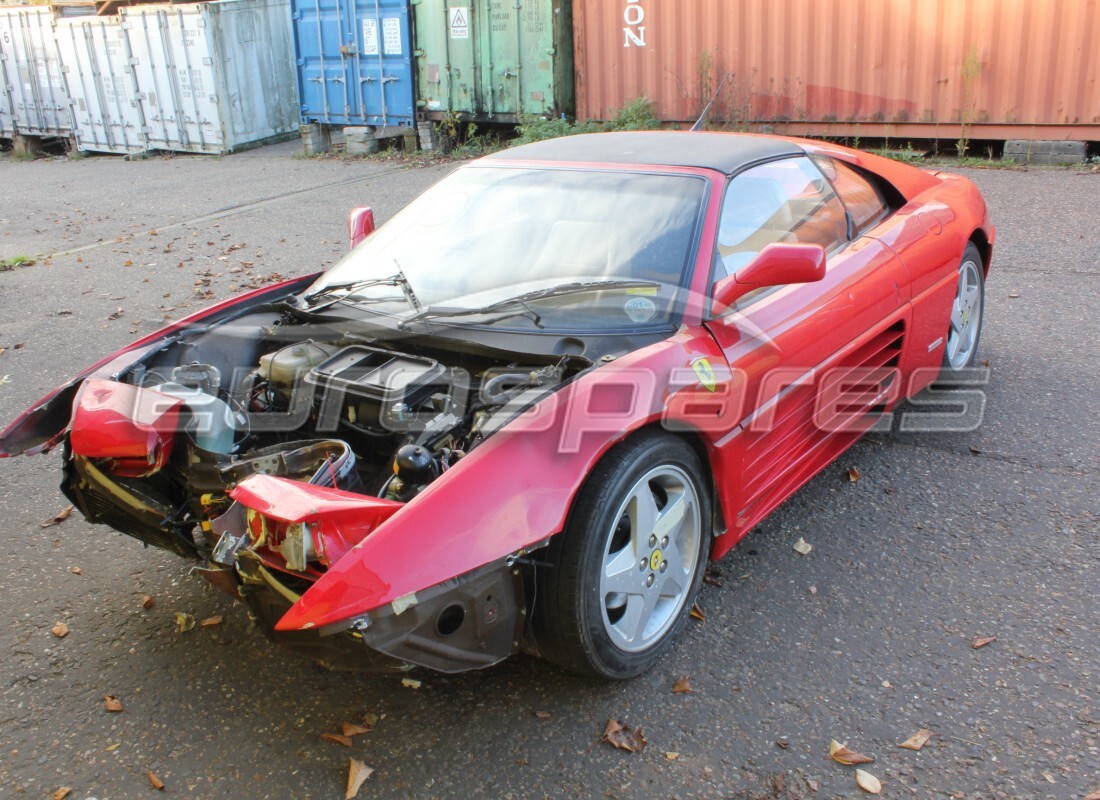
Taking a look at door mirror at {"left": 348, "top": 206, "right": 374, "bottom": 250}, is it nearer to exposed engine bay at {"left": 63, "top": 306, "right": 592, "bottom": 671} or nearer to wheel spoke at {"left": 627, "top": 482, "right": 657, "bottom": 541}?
exposed engine bay at {"left": 63, "top": 306, "right": 592, "bottom": 671}

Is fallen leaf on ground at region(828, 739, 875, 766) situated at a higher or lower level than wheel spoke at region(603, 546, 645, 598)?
lower

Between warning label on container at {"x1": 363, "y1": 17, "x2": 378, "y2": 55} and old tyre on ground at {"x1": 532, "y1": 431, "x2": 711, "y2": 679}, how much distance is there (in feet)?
40.9

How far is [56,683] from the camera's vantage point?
9.46 feet

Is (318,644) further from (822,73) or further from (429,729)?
(822,73)

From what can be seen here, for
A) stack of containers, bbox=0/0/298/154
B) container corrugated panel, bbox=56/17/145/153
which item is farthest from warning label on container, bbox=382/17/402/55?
container corrugated panel, bbox=56/17/145/153

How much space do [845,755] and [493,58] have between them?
1197 centimetres

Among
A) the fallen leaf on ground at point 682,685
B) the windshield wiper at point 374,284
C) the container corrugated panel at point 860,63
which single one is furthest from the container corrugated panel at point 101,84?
the fallen leaf on ground at point 682,685

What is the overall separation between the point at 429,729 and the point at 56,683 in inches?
48.2

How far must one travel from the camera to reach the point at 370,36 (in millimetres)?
13680

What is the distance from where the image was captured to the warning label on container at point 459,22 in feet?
42.3

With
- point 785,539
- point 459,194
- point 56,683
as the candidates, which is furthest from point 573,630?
point 459,194

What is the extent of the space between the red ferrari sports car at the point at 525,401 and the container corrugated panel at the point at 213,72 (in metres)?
13.6

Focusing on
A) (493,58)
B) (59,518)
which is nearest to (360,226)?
(59,518)

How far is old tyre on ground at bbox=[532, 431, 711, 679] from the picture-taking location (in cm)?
Result: 249
